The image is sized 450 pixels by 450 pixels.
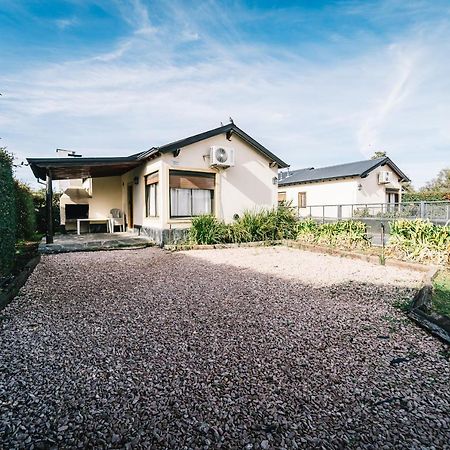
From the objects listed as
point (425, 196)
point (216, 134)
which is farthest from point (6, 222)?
point (425, 196)

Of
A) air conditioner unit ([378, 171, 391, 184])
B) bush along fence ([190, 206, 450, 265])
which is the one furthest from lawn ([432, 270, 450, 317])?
air conditioner unit ([378, 171, 391, 184])

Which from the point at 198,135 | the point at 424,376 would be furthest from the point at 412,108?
the point at 424,376

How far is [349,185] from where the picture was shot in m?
20.5

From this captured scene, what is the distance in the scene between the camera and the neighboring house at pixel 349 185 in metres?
20.1

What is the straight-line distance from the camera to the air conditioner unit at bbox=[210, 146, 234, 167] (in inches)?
444

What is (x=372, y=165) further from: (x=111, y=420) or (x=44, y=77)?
(x=111, y=420)

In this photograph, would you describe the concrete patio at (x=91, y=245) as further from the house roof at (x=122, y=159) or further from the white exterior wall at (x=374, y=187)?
the white exterior wall at (x=374, y=187)

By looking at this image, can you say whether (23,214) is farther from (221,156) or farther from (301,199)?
(301,199)

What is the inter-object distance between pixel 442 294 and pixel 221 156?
858 centimetres

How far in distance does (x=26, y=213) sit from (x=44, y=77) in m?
5.30

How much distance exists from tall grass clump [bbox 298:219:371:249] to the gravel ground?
4518 millimetres

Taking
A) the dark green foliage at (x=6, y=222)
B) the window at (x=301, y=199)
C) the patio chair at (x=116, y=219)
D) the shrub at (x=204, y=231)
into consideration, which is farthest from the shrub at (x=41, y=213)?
the window at (x=301, y=199)

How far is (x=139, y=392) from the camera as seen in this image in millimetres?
2184

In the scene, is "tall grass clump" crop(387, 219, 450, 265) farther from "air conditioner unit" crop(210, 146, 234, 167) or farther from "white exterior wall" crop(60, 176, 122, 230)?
"white exterior wall" crop(60, 176, 122, 230)
